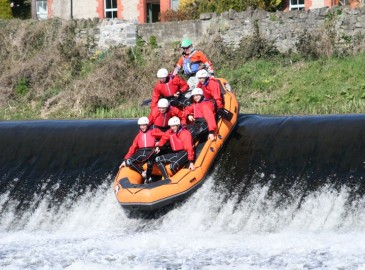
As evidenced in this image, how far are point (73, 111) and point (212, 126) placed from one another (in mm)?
11579

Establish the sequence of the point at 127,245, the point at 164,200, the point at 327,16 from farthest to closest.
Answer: the point at 327,16
the point at 164,200
the point at 127,245

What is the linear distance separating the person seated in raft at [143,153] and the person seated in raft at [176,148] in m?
0.17

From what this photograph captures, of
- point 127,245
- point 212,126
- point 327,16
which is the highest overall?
point 327,16

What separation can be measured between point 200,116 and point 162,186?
229cm

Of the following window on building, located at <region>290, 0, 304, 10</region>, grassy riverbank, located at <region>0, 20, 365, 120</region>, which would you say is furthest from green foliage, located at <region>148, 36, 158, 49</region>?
window on building, located at <region>290, 0, 304, 10</region>

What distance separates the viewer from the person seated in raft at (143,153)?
18.1 meters

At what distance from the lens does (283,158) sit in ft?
58.7

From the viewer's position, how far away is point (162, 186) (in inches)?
673

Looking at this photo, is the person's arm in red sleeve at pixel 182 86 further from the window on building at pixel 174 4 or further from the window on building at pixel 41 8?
the window on building at pixel 41 8

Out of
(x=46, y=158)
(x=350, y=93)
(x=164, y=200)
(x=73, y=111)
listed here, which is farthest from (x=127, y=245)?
(x=73, y=111)

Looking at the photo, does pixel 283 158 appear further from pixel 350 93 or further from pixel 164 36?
pixel 164 36

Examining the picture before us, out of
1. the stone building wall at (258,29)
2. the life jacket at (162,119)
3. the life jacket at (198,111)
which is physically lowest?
the life jacket at (162,119)

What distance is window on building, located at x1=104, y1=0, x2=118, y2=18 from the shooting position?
Result: 40688mm

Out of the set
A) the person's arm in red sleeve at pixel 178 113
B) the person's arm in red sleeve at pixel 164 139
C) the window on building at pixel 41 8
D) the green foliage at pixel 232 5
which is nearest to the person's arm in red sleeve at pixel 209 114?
the person's arm in red sleeve at pixel 178 113
